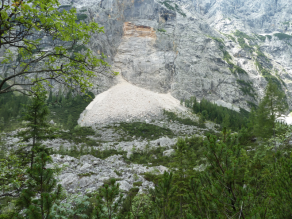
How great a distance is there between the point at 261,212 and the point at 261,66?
17166cm

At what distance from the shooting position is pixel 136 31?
106m

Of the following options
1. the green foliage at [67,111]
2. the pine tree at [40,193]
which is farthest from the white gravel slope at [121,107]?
the pine tree at [40,193]

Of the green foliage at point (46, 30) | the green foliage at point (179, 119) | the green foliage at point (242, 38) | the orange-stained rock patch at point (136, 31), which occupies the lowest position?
the green foliage at point (179, 119)

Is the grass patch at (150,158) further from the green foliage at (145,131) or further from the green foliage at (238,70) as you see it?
the green foliage at (238,70)

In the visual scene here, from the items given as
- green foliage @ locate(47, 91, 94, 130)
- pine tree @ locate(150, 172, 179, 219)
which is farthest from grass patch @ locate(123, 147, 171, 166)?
green foliage @ locate(47, 91, 94, 130)

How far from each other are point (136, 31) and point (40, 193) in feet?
383

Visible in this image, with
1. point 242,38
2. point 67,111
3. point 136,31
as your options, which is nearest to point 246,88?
point 242,38

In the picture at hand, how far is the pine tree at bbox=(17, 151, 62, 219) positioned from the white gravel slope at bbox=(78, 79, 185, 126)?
179ft

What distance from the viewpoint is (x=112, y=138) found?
43344 millimetres

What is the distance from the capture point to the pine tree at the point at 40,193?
277 centimetres

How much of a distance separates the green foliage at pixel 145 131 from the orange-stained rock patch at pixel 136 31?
7601 cm

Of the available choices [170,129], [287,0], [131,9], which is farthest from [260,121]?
[287,0]

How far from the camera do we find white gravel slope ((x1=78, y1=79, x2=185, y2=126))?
6044 centimetres

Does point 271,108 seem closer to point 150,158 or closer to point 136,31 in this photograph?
point 150,158
